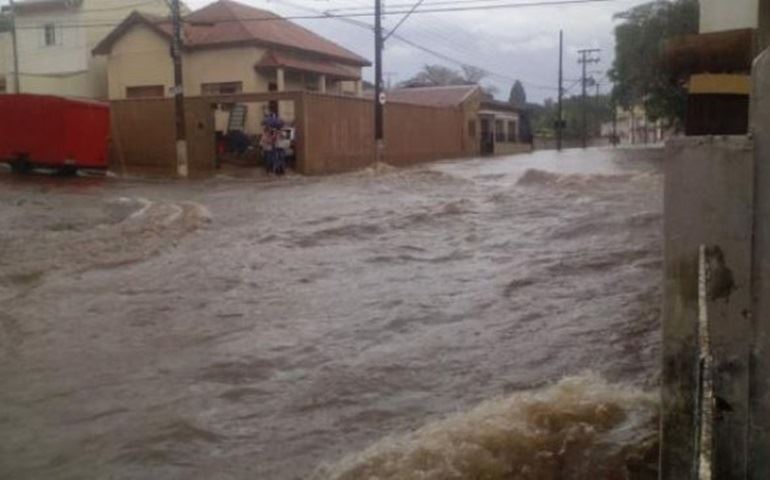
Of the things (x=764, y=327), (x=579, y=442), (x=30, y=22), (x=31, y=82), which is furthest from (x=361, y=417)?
(x=30, y=22)

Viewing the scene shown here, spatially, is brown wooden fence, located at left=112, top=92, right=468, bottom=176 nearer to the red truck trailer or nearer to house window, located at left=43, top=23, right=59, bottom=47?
the red truck trailer

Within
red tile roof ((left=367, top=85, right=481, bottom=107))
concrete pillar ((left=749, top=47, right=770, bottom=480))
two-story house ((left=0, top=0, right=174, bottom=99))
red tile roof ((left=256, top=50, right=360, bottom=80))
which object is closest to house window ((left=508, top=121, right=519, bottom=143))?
red tile roof ((left=367, top=85, right=481, bottom=107))

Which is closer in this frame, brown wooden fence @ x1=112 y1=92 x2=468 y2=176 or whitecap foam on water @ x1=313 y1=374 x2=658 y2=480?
whitecap foam on water @ x1=313 y1=374 x2=658 y2=480

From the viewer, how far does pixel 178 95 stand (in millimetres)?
27266

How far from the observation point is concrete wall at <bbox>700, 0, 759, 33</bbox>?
6.33m

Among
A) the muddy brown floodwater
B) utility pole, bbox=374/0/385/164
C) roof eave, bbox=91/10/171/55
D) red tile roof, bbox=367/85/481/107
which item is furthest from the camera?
red tile roof, bbox=367/85/481/107

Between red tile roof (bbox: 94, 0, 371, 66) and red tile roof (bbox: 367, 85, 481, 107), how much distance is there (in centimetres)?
1078

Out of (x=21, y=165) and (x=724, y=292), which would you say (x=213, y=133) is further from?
(x=724, y=292)

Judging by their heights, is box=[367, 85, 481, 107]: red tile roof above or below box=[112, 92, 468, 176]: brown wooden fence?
above

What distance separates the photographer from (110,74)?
39.8 m

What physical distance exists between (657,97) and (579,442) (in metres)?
46.7

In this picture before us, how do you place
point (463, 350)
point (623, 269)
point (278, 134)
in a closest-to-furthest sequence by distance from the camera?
1. point (463, 350)
2. point (623, 269)
3. point (278, 134)

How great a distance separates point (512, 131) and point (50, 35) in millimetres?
34029

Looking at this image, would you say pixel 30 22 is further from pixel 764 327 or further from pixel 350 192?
pixel 764 327
